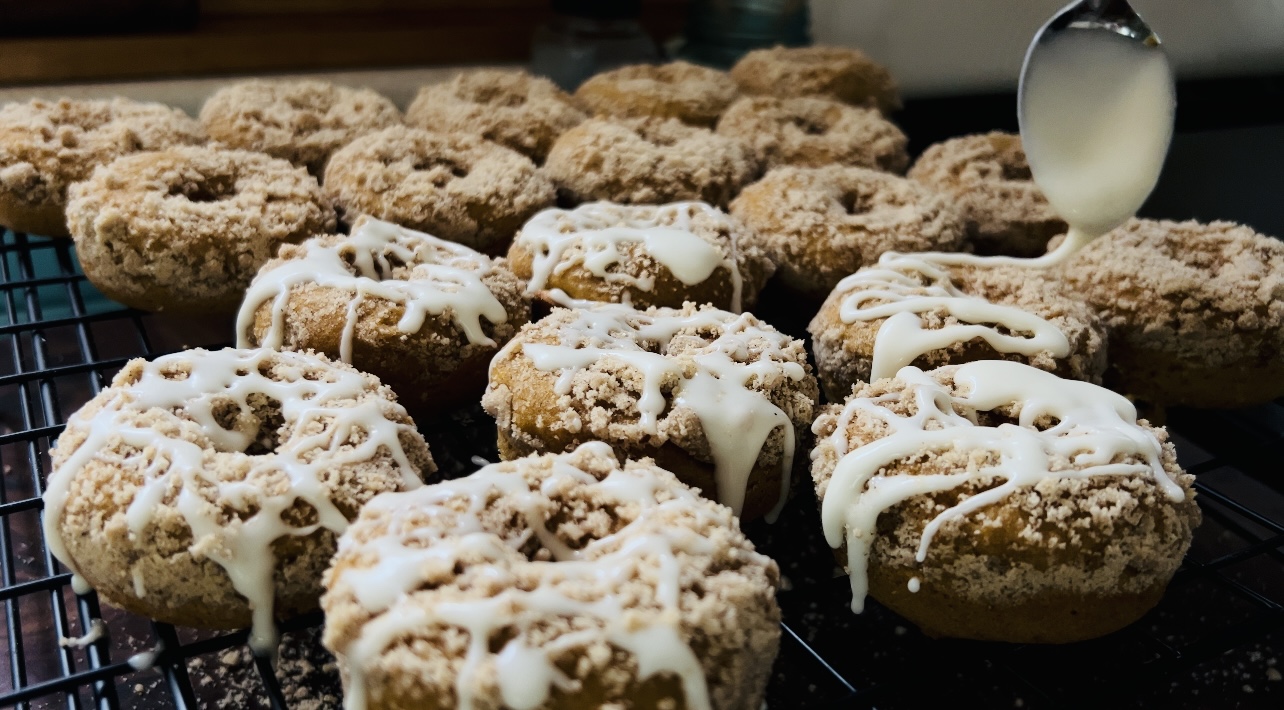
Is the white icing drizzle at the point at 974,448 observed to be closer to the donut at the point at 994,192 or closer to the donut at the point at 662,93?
the donut at the point at 994,192

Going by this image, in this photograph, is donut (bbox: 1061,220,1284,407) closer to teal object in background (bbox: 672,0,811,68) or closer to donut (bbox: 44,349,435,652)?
donut (bbox: 44,349,435,652)

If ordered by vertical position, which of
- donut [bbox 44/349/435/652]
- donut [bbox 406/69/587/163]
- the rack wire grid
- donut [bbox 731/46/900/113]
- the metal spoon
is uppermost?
the metal spoon

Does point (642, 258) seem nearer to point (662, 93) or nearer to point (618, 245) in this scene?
point (618, 245)

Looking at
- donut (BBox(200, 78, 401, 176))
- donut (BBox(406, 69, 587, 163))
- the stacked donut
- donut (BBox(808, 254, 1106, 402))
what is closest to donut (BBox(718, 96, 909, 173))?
the stacked donut

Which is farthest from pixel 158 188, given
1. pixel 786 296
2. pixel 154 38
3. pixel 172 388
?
pixel 786 296

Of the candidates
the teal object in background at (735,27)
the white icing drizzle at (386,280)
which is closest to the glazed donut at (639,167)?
the white icing drizzle at (386,280)

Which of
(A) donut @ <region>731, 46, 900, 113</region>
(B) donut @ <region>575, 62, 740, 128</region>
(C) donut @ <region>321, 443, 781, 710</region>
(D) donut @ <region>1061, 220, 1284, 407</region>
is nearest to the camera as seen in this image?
(C) donut @ <region>321, 443, 781, 710</region>

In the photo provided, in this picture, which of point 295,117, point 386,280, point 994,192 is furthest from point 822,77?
point 386,280

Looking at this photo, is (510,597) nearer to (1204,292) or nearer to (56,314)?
(1204,292)
